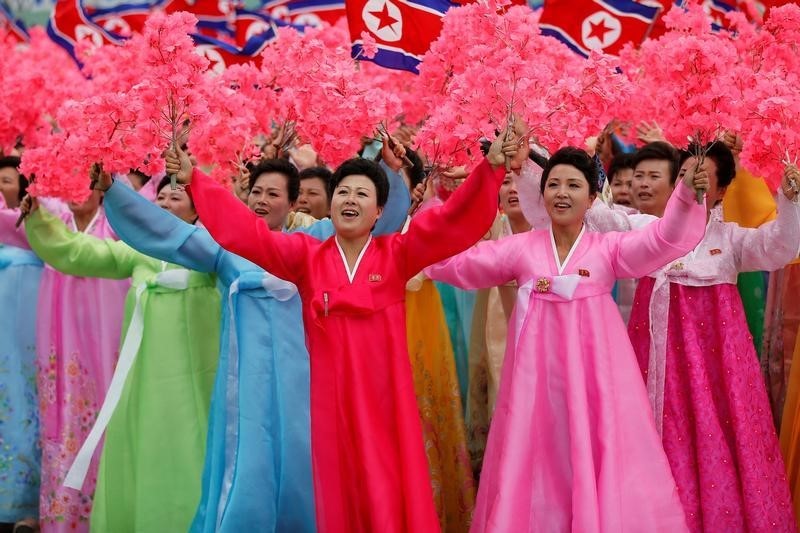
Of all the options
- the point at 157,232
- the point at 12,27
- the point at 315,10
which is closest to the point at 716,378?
the point at 157,232

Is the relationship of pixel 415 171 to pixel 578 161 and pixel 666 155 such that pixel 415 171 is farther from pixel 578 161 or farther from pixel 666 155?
pixel 666 155

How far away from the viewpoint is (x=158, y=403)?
5.52 metres

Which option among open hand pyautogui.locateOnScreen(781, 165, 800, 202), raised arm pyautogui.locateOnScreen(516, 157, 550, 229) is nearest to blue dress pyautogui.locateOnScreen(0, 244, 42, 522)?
raised arm pyautogui.locateOnScreen(516, 157, 550, 229)

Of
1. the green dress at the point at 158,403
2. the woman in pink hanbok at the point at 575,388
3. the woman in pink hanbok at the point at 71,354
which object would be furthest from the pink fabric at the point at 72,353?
the woman in pink hanbok at the point at 575,388

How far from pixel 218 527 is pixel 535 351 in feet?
5.11

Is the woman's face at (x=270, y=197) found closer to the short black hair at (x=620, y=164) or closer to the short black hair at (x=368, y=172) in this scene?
the short black hair at (x=368, y=172)

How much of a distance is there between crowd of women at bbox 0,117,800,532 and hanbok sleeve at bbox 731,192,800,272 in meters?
0.01

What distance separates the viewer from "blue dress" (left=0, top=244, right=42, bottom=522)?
6.34 meters

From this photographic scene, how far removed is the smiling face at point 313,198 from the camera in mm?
6418

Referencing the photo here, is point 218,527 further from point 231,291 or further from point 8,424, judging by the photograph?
point 8,424

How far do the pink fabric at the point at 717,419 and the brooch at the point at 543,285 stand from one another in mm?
726

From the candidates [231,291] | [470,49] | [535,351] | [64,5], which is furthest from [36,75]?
[535,351]

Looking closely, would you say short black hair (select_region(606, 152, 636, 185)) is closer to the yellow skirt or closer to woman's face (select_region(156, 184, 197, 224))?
the yellow skirt

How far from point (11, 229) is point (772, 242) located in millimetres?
3896
